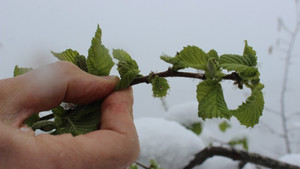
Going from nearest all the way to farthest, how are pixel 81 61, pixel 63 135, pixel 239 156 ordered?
1. pixel 63 135
2. pixel 81 61
3. pixel 239 156

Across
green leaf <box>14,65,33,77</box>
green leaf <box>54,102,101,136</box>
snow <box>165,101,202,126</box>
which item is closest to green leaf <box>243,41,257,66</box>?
green leaf <box>54,102,101,136</box>

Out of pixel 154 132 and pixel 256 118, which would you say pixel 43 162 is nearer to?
pixel 256 118

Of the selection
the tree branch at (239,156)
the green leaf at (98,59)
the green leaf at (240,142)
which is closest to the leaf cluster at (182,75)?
the green leaf at (98,59)

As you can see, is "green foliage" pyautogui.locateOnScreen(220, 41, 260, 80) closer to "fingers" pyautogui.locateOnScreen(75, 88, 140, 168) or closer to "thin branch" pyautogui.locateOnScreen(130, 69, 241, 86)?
"thin branch" pyautogui.locateOnScreen(130, 69, 241, 86)

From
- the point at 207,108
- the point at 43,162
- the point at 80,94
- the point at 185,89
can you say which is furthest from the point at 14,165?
the point at 185,89

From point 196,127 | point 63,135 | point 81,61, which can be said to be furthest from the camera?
point 196,127

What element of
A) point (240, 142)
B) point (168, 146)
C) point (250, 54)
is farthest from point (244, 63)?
point (240, 142)

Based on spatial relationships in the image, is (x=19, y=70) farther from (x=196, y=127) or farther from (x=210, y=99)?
(x=196, y=127)
